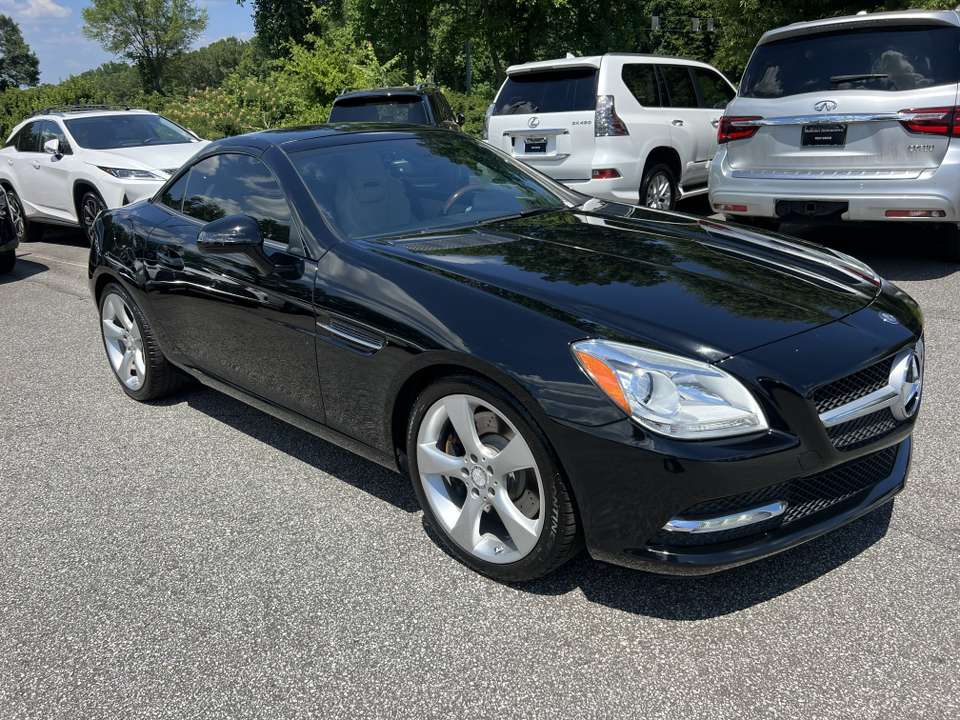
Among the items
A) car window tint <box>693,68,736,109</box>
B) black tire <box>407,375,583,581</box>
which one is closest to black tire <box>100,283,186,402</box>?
black tire <box>407,375,583,581</box>

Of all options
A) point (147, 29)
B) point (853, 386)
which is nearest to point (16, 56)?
point (147, 29)

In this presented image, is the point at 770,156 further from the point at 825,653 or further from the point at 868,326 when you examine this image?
the point at 825,653

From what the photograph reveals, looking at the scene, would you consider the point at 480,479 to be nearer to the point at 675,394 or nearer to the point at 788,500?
the point at 675,394

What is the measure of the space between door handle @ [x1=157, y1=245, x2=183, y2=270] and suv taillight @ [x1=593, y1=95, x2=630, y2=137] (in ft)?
16.9

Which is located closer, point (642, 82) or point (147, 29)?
point (642, 82)

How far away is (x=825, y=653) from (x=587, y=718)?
76 centimetres

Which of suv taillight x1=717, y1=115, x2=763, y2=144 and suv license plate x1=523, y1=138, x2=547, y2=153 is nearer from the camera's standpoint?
suv taillight x1=717, y1=115, x2=763, y2=144

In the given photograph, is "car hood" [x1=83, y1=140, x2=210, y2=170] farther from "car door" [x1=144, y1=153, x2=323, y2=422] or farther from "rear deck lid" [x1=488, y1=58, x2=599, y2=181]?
"car door" [x1=144, y1=153, x2=323, y2=422]

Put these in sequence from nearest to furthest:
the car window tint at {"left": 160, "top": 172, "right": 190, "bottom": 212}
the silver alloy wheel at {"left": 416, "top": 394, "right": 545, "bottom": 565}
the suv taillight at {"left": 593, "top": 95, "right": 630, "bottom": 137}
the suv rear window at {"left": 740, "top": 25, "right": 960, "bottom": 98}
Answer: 1. the silver alloy wheel at {"left": 416, "top": 394, "right": 545, "bottom": 565}
2. the car window tint at {"left": 160, "top": 172, "right": 190, "bottom": 212}
3. the suv rear window at {"left": 740, "top": 25, "right": 960, "bottom": 98}
4. the suv taillight at {"left": 593, "top": 95, "right": 630, "bottom": 137}

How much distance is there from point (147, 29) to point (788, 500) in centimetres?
7254

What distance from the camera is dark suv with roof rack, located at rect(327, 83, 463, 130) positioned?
10.6 metres

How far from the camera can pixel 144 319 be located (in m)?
4.81

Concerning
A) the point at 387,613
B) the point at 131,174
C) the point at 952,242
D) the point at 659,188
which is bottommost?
the point at 387,613

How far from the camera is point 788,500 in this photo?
264 centimetres
